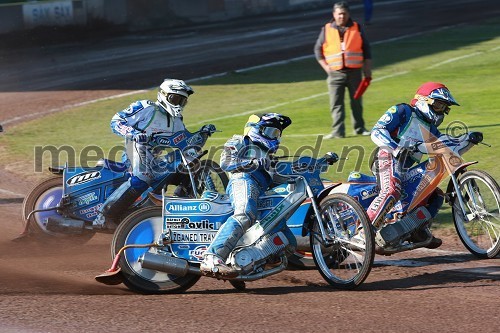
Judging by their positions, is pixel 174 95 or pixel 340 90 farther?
pixel 340 90

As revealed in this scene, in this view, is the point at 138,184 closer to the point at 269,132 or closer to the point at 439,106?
the point at 269,132

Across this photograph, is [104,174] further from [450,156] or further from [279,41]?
[279,41]

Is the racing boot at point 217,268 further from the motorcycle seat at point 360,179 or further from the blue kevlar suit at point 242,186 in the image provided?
the motorcycle seat at point 360,179

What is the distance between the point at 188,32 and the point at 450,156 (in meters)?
24.6

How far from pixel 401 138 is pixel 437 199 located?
30.1 inches

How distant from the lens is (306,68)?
84.8 feet

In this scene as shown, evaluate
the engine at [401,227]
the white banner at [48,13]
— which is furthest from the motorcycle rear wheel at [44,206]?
the white banner at [48,13]

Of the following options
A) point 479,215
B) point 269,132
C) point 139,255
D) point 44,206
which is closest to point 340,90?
point 44,206

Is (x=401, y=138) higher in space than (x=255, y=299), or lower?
higher

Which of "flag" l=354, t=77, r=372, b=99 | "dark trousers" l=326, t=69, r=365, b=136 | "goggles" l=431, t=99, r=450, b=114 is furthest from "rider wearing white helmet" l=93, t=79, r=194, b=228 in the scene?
"dark trousers" l=326, t=69, r=365, b=136

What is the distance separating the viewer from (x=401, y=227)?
9.84 meters

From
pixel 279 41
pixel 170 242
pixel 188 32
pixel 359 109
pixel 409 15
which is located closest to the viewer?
pixel 170 242

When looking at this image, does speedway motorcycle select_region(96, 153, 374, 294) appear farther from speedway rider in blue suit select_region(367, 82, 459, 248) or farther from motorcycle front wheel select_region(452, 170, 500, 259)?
motorcycle front wheel select_region(452, 170, 500, 259)

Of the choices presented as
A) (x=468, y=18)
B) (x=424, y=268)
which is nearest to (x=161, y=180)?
(x=424, y=268)
